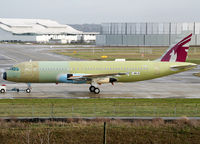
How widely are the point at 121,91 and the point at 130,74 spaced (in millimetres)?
3138

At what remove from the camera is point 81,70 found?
47.4m

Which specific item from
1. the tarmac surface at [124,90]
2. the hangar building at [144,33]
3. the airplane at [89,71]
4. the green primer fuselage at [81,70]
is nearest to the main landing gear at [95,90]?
the airplane at [89,71]

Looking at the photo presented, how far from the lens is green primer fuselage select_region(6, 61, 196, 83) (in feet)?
153

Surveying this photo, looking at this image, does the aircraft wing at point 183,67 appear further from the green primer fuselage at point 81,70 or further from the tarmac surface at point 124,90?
the tarmac surface at point 124,90

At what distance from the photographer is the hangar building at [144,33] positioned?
172375mm

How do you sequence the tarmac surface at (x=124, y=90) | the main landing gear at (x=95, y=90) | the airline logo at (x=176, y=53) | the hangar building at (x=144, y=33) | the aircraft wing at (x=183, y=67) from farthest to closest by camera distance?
the hangar building at (x=144, y=33), the airline logo at (x=176, y=53), the aircraft wing at (x=183, y=67), the main landing gear at (x=95, y=90), the tarmac surface at (x=124, y=90)

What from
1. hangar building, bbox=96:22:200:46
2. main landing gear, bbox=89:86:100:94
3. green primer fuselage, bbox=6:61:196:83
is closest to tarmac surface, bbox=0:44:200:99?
main landing gear, bbox=89:86:100:94

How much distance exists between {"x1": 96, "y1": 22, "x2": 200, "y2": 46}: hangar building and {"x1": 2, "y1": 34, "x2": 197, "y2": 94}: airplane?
12595 cm

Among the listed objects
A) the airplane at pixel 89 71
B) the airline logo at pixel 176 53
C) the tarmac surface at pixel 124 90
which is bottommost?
the tarmac surface at pixel 124 90

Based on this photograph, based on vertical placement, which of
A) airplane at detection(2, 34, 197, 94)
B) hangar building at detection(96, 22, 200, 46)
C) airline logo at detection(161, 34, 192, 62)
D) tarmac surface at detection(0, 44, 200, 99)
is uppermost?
hangar building at detection(96, 22, 200, 46)

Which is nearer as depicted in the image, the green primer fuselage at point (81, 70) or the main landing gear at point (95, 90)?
the green primer fuselage at point (81, 70)

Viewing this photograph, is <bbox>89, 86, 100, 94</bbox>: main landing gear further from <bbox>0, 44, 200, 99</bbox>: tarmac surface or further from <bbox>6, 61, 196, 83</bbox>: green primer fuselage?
<bbox>6, 61, 196, 83</bbox>: green primer fuselage

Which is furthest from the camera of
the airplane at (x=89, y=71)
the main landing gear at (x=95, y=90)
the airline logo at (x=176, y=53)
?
the airline logo at (x=176, y=53)

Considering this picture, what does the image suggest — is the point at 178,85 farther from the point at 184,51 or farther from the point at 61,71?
the point at 61,71
